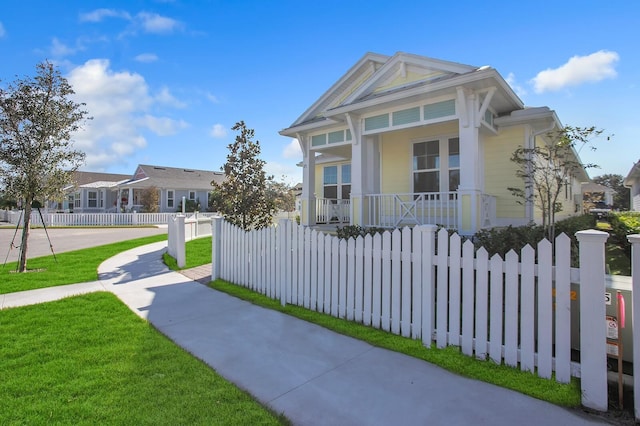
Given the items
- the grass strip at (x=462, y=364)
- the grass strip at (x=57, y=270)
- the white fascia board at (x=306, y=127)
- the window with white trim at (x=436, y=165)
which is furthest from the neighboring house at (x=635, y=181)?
the grass strip at (x=57, y=270)

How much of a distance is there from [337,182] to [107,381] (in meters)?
11.1

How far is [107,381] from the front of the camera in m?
2.98

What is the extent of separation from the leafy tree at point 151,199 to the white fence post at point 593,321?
3233 cm

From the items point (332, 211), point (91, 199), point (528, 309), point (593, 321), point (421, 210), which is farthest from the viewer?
point (91, 199)

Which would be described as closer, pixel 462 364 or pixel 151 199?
pixel 462 364

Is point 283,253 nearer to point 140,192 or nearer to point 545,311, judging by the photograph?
point 545,311

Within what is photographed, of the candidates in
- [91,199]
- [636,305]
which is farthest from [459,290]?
[91,199]

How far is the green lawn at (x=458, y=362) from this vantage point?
2805mm

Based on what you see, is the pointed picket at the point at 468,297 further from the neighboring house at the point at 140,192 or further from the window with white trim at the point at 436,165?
the neighboring house at the point at 140,192

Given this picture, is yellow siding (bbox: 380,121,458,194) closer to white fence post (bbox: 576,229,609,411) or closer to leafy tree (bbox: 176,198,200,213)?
white fence post (bbox: 576,229,609,411)

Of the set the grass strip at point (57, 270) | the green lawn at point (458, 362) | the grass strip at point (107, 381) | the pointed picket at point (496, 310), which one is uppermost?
the pointed picket at point (496, 310)

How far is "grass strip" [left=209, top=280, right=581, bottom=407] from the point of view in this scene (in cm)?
280

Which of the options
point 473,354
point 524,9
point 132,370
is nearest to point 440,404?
point 473,354

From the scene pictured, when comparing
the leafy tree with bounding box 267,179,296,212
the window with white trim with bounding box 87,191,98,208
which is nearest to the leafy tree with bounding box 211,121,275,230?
the leafy tree with bounding box 267,179,296,212
